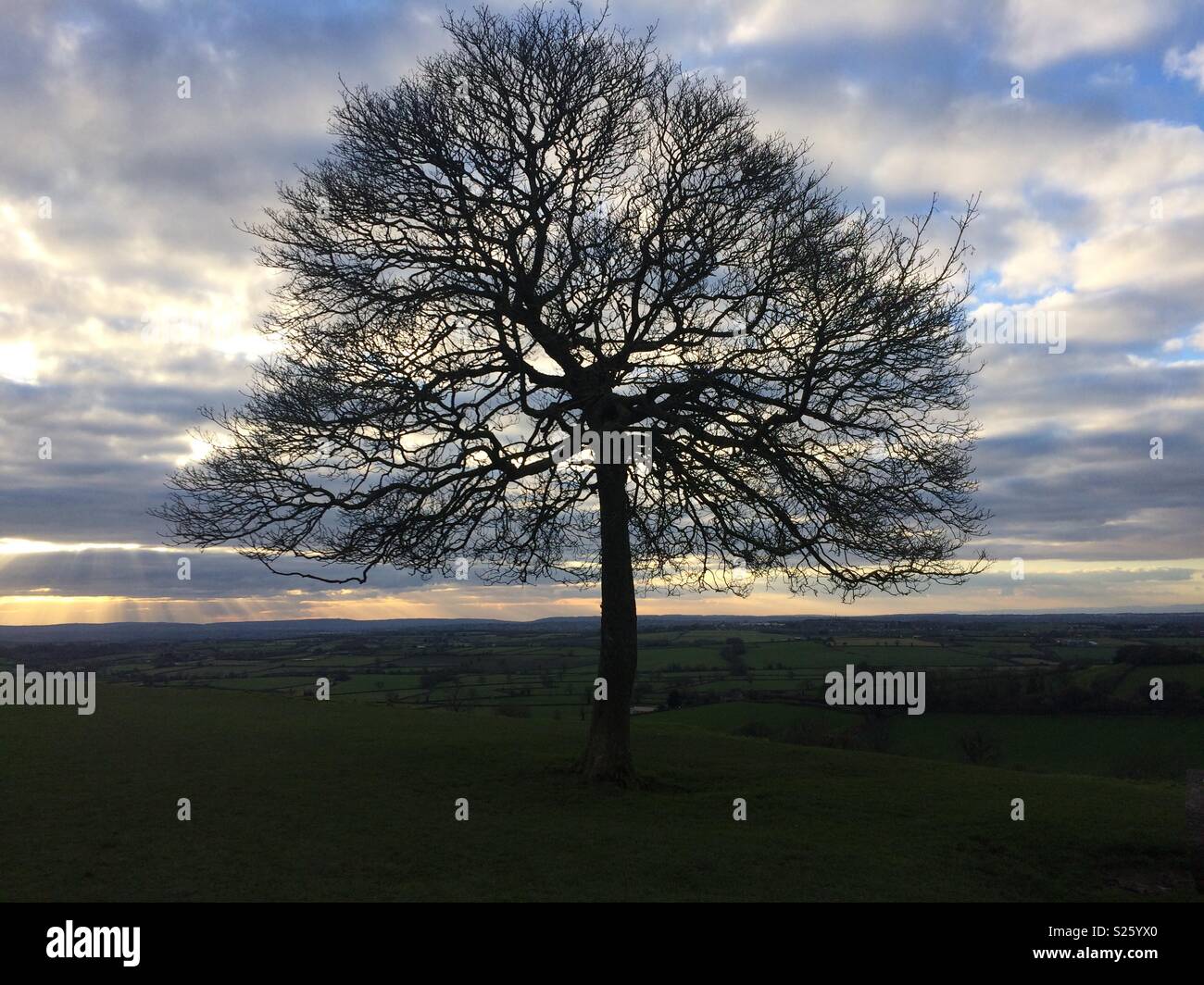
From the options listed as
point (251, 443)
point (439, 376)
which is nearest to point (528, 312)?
point (439, 376)

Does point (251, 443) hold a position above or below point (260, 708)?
above

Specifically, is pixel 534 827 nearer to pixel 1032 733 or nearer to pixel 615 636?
pixel 615 636

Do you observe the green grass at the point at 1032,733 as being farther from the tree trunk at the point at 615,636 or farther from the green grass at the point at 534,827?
the tree trunk at the point at 615,636

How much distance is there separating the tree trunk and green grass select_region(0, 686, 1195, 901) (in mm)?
662

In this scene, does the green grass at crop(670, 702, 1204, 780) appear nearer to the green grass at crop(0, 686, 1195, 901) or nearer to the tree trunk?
the green grass at crop(0, 686, 1195, 901)

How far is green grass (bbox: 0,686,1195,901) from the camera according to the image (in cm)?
946

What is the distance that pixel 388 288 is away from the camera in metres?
14.3

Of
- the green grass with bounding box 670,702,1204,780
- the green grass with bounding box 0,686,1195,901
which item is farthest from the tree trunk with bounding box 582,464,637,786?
the green grass with bounding box 670,702,1204,780

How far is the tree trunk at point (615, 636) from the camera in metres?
14.4

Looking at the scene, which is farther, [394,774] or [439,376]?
[394,774]

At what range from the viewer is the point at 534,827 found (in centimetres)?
1180
